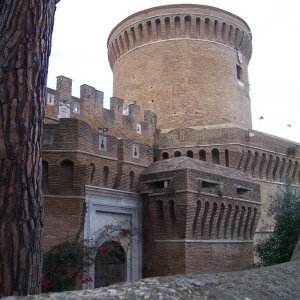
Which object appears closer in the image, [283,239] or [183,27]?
[283,239]

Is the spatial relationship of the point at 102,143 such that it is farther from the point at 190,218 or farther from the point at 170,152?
the point at 170,152

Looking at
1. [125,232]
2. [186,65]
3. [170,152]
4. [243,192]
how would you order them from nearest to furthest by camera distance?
[125,232] → [243,192] → [170,152] → [186,65]

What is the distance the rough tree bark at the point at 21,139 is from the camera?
3.45 meters

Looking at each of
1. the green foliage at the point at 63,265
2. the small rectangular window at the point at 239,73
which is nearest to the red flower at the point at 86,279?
the green foliage at the point at 63,265

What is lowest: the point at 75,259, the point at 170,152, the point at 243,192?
the point at 75,259

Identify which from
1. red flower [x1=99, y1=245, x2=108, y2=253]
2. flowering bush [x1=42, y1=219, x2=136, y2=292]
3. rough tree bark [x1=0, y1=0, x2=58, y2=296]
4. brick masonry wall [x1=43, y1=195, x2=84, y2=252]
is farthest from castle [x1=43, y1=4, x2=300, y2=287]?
rough tree bark [x1=0, y1=0, x2=58, y2=296]

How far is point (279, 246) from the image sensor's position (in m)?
13.7

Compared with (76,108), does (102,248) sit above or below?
below

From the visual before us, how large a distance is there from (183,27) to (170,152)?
6477mm

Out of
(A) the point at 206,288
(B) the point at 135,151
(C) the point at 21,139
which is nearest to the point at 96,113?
(B) the point at 135,151

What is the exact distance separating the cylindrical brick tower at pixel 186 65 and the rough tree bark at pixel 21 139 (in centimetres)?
1560

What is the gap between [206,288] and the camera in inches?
122

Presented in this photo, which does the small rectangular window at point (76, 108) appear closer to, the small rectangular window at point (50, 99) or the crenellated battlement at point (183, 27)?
the small rectangular window at point (50, 99)

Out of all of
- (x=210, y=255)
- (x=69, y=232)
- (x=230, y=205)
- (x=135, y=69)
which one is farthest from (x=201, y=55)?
(x=69, y=232)
